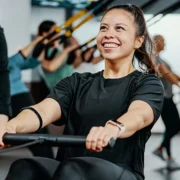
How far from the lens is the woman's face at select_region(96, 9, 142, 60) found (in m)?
1.76

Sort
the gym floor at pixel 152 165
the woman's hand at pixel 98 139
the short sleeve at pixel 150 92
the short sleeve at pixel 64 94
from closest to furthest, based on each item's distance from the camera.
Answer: the woman's hand at pixel 98 139, the short sleeve at pixel 150 92, the short sleeve at pixel 64 94, the gym floor at pixel 152 165

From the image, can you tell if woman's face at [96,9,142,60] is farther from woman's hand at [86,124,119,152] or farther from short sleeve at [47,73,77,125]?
woman's hand at [86,124,119,152]

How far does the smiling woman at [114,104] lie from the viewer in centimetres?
159

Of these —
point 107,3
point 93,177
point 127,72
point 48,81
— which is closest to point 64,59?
point 48,81

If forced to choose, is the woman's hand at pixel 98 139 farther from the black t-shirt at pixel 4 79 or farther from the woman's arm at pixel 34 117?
the black t-shirt at pixel 4 79

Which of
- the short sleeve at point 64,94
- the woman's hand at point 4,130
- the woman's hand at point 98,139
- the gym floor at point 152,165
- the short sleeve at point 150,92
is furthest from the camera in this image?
the gym floor at point 152,165

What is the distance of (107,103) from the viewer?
5.71 feet

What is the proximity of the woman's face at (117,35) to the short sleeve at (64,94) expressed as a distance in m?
0.15

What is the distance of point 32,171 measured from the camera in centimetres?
156

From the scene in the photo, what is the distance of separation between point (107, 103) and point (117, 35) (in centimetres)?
21

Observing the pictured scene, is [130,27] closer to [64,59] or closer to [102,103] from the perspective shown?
[102,103]

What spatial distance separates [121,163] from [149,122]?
0.15 m

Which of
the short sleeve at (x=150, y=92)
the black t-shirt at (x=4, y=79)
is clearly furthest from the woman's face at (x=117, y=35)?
the black t-shirt at (x=4, y=79)

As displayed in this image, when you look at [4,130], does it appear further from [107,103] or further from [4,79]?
[4,79]
